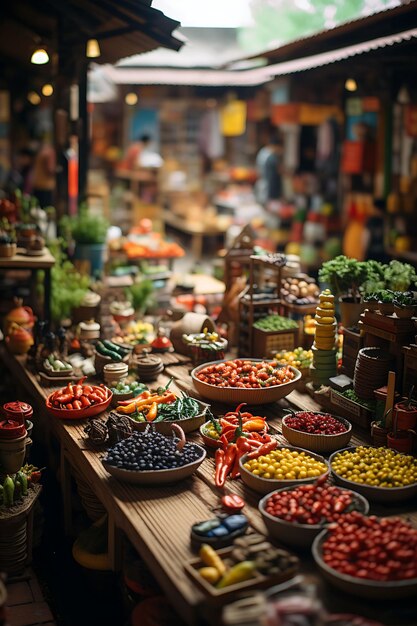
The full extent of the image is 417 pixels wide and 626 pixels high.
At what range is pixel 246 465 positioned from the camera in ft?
16.7

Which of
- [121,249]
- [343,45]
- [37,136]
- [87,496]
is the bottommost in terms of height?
[87,496]

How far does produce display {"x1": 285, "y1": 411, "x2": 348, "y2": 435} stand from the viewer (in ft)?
18.2

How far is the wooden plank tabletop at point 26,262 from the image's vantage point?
7648mm

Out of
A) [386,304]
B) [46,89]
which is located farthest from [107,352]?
[46,89]

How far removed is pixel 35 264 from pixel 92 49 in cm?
310

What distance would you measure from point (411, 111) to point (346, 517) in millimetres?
7552

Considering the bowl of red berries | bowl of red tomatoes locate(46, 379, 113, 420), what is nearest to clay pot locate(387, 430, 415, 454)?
the bowl of red berries

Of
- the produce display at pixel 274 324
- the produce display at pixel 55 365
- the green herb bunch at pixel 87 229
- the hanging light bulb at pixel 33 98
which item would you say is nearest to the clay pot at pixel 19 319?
the produce display at pixel 55 365

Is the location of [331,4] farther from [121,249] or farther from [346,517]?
[346,517]

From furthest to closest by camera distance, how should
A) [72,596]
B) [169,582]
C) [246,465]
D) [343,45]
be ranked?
[343,45] < [72,596] < [246,465] < [169,582]

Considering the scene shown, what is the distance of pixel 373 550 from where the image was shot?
4016mm

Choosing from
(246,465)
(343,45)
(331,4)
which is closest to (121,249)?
(343,45)

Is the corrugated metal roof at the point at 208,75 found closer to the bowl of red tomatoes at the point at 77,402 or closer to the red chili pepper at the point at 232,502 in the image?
the bowl of red tomatoes at the point at 77,402

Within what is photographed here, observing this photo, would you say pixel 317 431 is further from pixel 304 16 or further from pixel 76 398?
pixel 304 16
